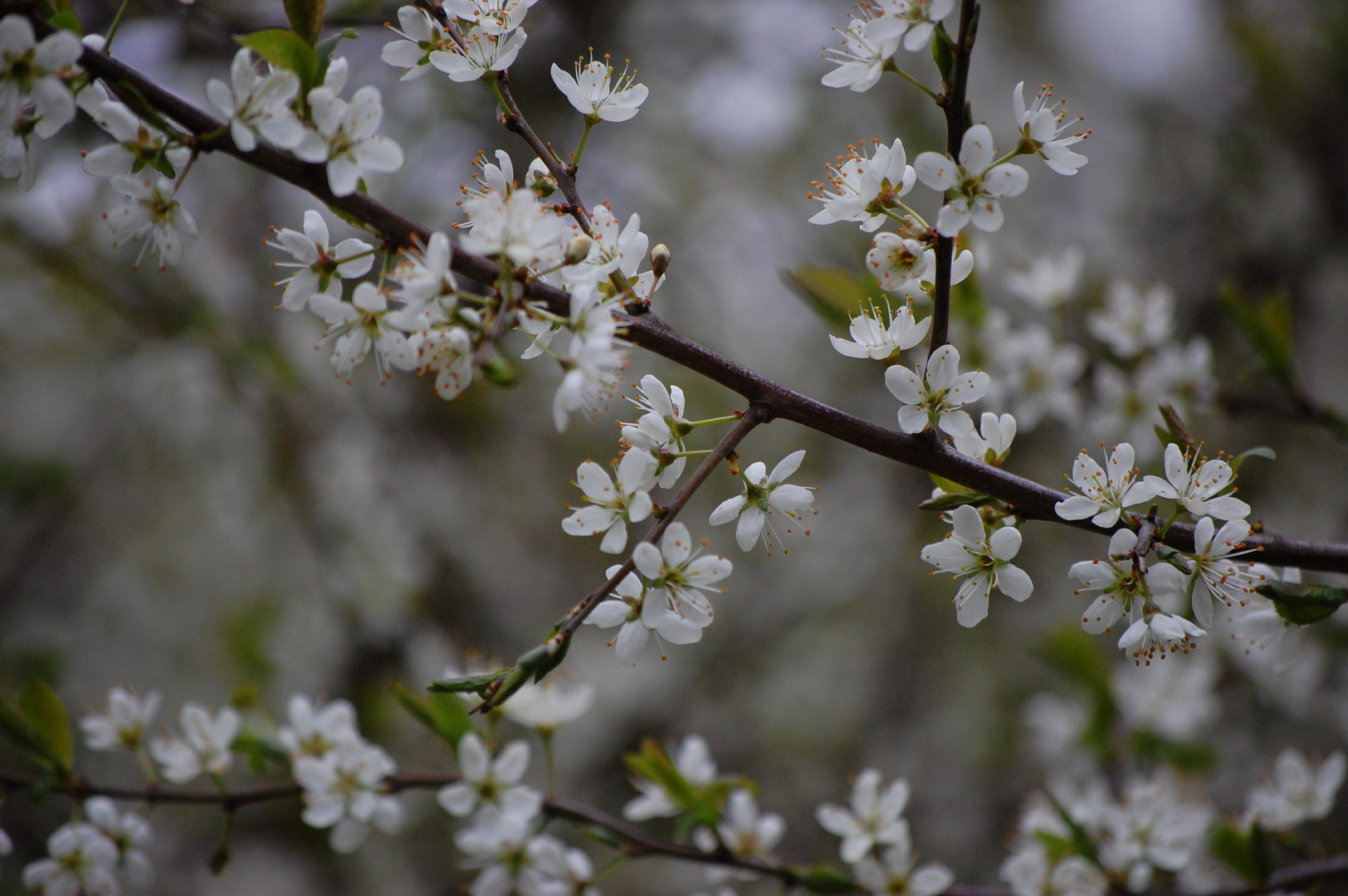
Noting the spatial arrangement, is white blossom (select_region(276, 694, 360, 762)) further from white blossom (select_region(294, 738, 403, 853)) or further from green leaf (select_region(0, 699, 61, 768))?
green leaf (select_region(0, 699, 61, 768))

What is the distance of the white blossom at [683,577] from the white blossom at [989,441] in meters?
0.22

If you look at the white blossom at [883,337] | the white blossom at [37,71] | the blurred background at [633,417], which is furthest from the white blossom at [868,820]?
the blurred background at [633,417]

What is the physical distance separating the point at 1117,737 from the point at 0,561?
2.71 meters

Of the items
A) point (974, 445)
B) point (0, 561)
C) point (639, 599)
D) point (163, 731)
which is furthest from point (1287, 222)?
point (0, 561)

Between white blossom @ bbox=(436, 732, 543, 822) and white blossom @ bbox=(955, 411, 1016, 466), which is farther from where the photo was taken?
white blossom @ bbox=(436, 732, 543, 822)

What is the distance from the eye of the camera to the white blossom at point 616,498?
0.60 metres

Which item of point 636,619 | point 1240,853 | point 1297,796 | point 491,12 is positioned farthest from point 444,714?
point 1297,796

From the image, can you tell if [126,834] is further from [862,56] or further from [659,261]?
[862,56]

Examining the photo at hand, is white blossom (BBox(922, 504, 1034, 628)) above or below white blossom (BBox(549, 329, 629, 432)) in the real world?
below

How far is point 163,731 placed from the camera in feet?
3.73

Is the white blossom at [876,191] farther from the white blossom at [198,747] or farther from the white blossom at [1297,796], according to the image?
the white blossom at [1297,796]

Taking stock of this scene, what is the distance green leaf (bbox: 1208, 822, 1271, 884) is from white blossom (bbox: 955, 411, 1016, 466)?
62cm

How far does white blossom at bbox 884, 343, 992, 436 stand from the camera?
0.62 m

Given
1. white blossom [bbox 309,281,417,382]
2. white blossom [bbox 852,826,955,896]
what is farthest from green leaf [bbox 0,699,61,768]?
white blossom [bbox 852,826,955,896]
